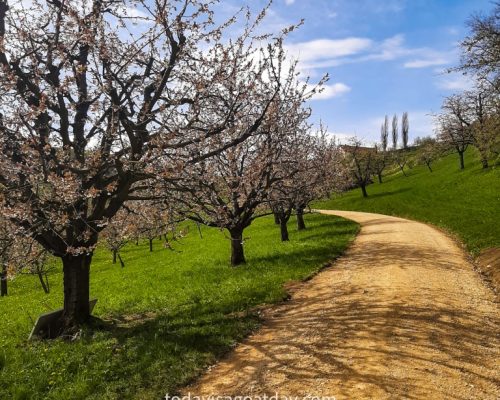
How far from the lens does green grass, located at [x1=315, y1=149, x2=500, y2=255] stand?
77.0 feet

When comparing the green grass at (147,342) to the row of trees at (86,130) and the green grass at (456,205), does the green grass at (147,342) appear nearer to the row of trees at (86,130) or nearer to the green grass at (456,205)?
the row of trees at (86,130)

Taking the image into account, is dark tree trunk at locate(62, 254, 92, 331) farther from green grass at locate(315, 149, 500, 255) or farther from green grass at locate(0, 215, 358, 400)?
green grass at locate(315, 149, 500, 255)

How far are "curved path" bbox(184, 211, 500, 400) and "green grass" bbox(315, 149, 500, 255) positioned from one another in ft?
27.0

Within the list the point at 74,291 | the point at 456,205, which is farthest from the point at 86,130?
the point at 456,205

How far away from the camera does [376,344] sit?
8.55 metres

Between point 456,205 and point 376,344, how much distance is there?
33.9 meters

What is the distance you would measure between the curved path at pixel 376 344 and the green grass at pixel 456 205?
27.0ft

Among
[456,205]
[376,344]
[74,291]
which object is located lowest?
[376,344]

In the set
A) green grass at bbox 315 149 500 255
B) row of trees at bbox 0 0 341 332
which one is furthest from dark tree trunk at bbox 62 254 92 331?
green grass at bbox 315 149 500 255

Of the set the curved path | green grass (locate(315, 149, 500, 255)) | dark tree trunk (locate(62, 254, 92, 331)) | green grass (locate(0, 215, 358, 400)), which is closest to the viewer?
the curved path

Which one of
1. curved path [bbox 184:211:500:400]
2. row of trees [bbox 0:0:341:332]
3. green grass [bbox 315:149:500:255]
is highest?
row of trees [bbox 0:0:341:332]

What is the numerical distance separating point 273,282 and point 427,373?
26.2 ft

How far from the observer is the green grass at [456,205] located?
77.0 ft

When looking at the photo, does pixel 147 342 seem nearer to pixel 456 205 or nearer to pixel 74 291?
pixel 74 291
